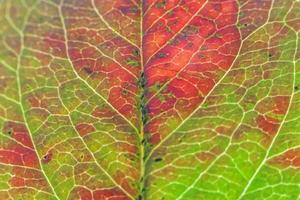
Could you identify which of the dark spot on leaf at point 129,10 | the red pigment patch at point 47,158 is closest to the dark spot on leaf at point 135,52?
the dark spot on leaf at point 129,10

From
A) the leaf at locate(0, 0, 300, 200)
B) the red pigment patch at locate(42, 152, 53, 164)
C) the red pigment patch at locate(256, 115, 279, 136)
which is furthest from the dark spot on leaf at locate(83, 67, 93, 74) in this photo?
the red pigment patch at locate(256, 115, 279, 136)

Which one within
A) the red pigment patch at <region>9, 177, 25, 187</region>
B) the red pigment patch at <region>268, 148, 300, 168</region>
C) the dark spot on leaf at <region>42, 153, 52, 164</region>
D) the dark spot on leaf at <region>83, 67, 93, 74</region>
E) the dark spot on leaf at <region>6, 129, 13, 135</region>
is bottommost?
the red pigment patch at <region>268, 148, 300, 168</region>

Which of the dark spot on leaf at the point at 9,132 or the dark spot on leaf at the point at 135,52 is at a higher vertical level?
the dark spot on leaf at the point at 135,52

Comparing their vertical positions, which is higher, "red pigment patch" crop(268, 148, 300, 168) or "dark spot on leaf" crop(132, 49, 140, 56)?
"dark spot on leaf" crop(132, 49, 140, 56)

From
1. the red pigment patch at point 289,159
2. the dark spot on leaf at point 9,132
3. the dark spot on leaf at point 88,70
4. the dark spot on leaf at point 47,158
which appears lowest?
the red pigment patch at point 289,159

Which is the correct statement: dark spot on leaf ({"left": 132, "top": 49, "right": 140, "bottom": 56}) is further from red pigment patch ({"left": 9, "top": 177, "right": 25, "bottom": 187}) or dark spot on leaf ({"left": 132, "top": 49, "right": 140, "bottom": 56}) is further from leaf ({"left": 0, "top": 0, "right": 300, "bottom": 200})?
red pigment patch ({"left": 9, "top": 177, "right": 25, "bottom": 187})

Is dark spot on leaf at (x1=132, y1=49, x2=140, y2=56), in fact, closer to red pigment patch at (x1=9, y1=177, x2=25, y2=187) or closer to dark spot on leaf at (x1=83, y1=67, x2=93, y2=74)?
dark spot on leaf at (x1=83, y1=67, x2=93, y2=74)

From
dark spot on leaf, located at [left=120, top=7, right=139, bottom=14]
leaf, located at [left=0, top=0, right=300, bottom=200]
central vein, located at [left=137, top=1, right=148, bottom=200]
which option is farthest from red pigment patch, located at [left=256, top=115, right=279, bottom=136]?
dark spot on leaf, located at [left=120, top=7, right=139, bottom=14]

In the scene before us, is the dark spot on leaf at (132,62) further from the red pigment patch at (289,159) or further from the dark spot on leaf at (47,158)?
the red pigment patch at (289,159)
